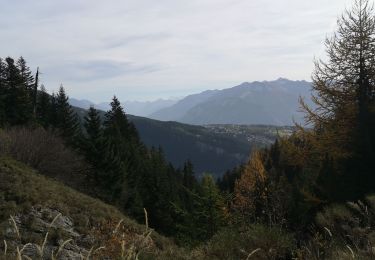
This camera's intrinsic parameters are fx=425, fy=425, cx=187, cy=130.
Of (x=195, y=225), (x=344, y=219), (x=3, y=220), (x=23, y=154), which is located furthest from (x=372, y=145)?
(x=195, y=225)

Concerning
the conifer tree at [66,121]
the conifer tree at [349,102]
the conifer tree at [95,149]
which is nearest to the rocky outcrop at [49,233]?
the conifer tree at [349,102]

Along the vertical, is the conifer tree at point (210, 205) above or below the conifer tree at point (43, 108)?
below

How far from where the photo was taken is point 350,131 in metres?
18.1

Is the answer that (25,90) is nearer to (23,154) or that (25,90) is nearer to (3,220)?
(23,154)

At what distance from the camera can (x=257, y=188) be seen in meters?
12.1

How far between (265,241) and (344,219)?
161 centimetres

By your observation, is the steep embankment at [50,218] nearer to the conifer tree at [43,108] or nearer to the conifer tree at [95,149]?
the conifer tree at [95,149]

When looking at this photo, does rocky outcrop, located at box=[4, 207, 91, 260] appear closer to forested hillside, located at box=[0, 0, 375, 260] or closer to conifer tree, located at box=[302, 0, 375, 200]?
forested hillside, located at box=[0, 0, 375, 260]

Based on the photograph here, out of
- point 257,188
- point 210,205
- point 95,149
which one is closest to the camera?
point 257,188

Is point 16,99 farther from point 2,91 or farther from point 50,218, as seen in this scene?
point 50,218

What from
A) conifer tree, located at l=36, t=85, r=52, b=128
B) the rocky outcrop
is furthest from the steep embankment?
conifer tree, located at l=36, t=85, r=52, b=128

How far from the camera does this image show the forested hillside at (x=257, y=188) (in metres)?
8.12

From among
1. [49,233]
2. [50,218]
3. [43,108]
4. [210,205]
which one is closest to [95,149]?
[210,205]

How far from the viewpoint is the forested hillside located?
8125 millimetres
